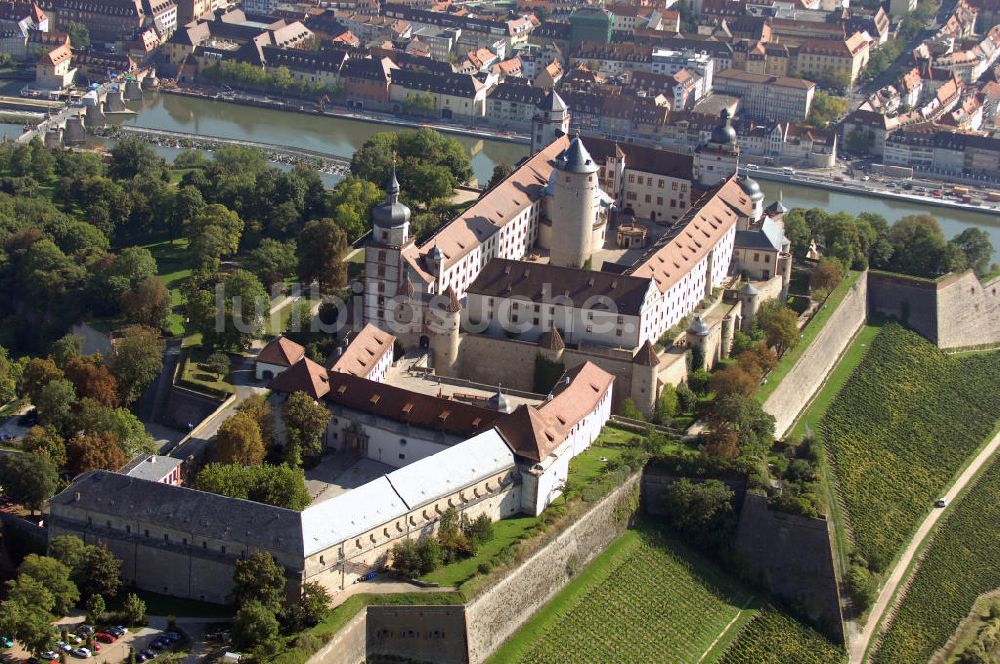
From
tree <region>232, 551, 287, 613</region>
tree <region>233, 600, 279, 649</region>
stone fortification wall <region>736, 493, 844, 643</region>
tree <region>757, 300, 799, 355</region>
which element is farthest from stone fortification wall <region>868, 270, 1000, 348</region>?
tree <region>233, 600, 279, 649</region>

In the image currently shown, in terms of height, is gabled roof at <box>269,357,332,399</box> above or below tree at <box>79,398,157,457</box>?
above

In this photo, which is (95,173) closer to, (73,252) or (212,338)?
(73,252)

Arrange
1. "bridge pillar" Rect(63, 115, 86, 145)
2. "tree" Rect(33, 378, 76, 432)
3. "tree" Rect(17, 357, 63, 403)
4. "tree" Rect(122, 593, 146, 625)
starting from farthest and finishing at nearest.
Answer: "bridge pillar" Rect(63, 115, 86, 145)
"tree" Rect(17, 357, 63, 403)
"tree" Rect(33, 378, 76, 432)
"tree" Rect(122, 593, 146, 625)

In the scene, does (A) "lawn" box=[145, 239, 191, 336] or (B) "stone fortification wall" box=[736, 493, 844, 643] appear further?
(A) "lawn" box=[145, 239, 191, 336]

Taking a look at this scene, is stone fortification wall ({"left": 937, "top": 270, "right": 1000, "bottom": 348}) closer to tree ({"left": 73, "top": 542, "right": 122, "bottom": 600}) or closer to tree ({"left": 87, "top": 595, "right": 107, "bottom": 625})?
tree ({"left": 73, "top": 542, "right": 122, "bottom": 600})

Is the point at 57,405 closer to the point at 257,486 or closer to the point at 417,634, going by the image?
the point at 257,486

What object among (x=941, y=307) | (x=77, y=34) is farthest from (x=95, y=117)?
(x=941, y=307)
